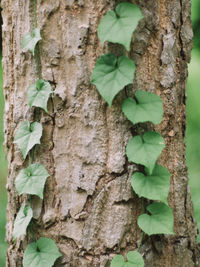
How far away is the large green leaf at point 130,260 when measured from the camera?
1105 millimetres

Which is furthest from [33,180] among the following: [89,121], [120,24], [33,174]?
[120,24]

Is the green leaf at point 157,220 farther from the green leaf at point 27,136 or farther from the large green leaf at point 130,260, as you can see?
the green leaf at point 27,136

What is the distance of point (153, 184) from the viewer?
1088 millimetres

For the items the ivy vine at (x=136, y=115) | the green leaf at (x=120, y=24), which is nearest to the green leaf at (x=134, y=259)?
the ivy vine at (x=136, y=115)

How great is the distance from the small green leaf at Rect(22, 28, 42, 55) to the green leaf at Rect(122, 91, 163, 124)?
315mm

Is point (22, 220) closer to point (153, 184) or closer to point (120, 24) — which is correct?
point (153, 184)

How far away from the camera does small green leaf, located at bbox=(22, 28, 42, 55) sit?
1.07 metres

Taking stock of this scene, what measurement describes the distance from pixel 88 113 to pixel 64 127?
3.6 inches

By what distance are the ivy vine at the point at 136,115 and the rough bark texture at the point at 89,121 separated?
0.04 meters

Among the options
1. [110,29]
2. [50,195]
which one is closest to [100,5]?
[110,29]

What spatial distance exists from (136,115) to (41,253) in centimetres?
53

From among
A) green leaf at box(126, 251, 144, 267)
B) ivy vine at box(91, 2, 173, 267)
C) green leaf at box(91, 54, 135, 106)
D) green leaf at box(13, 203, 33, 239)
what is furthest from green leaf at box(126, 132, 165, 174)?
green leaf at box(13, 203, 33, 239)

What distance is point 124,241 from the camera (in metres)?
1.13

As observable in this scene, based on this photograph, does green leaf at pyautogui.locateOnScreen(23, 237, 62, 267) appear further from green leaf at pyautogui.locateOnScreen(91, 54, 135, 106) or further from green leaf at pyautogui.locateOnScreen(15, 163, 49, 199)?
green leaf at pyautogui.locateOnScreen(91, 54, 135, 106)
